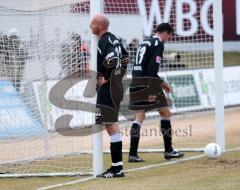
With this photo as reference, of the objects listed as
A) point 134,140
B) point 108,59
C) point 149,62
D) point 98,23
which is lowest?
point 134,140

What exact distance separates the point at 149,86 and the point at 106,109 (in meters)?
1.98

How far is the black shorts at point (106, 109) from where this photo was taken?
9.78 metres

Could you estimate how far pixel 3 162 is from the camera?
38.4ft

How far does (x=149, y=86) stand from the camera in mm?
11641

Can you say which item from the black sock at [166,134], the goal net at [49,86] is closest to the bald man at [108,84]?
the goal net at [49,86]

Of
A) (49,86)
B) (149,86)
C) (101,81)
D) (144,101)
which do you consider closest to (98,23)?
(101,81)

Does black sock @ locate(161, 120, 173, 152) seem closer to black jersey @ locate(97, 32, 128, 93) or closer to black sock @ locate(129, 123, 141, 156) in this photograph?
black sock @ locate(129, 123, 141, 156)

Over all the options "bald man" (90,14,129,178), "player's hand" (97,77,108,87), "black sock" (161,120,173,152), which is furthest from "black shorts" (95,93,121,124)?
"black sock" (161,120,173,152)

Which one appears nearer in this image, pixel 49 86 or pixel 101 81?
pixel 101 81

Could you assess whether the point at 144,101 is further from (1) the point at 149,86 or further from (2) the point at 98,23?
(2) the point at 98,23

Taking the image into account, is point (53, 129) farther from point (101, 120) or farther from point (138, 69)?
point (101, 120)

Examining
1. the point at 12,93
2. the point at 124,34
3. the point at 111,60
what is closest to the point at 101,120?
the point at 111,60

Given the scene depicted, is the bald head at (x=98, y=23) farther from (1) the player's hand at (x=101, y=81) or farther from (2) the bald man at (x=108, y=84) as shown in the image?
(1) the player's hand at (x=101, y=81)

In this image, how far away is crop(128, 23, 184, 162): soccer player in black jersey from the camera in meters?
11.4
